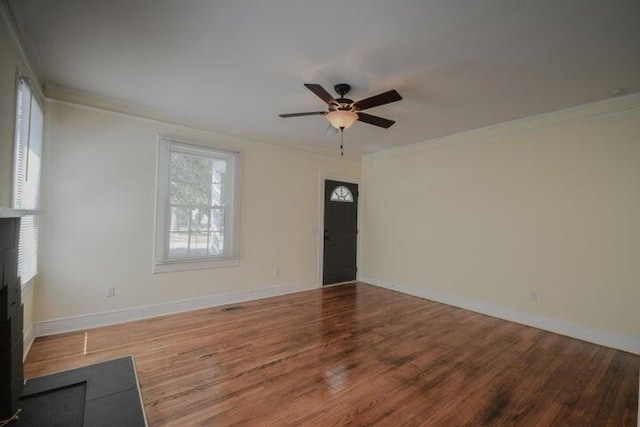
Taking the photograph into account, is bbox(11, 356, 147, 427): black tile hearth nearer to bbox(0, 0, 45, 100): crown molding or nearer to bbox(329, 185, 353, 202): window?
bbox(0, 0, 45, 100): crown molding

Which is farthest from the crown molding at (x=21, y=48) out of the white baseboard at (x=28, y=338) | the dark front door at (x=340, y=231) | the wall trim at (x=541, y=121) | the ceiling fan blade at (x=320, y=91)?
the wall trim at (x=541, y=121)

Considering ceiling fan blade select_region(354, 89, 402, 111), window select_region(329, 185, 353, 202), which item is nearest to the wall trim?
window select_region(329, 185, 353, 202)

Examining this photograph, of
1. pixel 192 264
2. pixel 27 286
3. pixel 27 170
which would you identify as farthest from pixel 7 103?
pixel 192 264

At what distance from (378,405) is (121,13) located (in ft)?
10.7

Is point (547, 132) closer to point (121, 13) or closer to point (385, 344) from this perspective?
point (385, 344)

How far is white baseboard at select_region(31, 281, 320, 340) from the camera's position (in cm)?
308

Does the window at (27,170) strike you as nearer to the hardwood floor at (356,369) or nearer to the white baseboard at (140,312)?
the white baseboard at (140,312)

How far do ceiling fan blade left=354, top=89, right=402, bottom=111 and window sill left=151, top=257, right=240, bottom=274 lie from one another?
9.54 feet

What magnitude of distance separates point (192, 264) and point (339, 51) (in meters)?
3.25

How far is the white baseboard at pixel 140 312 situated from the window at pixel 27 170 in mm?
647

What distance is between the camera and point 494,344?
3096 mm

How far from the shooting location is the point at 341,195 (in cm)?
577

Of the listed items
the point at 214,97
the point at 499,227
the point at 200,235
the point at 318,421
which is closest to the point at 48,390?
the point at 318,421

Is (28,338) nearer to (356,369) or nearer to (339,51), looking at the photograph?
(356,369)
